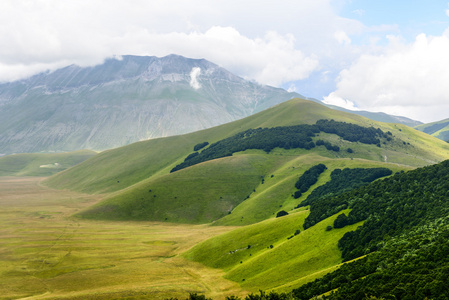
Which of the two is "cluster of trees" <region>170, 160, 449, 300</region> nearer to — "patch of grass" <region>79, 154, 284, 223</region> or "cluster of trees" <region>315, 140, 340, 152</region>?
"patch of grass" <region>79, 154, 284, 223</region>

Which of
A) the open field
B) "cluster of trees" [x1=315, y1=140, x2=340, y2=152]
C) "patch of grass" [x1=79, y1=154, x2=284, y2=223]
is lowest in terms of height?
the open field

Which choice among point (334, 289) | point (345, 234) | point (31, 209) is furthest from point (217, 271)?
point (31, 209)

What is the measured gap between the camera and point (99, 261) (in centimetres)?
7488

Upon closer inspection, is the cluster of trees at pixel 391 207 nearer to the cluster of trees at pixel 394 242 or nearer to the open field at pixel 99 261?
the cluster of trees at pixel 394 242

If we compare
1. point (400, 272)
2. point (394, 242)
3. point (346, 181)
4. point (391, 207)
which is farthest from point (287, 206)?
point (400, 272)

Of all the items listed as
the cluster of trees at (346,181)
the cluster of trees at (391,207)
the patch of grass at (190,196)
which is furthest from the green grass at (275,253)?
the patch of grass at (190,196)

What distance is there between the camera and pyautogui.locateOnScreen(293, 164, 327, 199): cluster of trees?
12130 centimetres

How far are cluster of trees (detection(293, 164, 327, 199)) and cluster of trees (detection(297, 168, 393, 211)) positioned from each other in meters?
5.91

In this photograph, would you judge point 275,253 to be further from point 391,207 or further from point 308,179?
point 308,179

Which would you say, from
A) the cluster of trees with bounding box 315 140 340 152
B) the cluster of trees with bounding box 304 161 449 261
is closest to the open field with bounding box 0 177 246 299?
the cluster of trees with bounding box 304 161 449 261

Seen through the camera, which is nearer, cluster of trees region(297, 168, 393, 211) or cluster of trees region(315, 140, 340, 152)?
cluster of trees region(297, 168, 393, 211)

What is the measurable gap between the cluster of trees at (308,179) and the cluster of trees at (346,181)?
5907 mm

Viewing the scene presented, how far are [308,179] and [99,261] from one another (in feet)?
268

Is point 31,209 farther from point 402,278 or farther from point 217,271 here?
point 402,278
